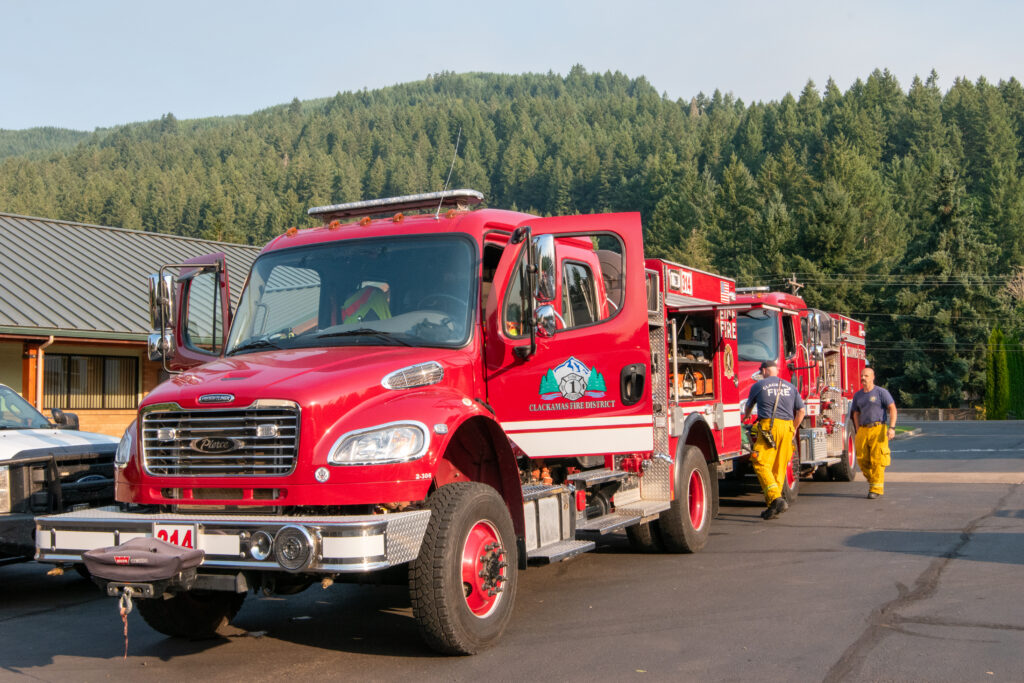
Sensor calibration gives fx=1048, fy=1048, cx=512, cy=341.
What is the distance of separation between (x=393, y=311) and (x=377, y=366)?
83cm

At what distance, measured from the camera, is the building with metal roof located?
62.5 feet

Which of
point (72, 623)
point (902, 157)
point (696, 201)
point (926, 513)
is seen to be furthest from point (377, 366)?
point (902, 157)

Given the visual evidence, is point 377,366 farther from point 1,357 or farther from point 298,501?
point 1,357

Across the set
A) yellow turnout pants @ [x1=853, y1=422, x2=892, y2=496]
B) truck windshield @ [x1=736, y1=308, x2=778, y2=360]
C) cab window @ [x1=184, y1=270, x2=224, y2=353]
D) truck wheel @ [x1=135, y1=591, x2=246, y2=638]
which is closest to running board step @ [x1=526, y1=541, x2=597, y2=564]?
truck wheel @ [x1=135, y1=591, x2=246, y2=638]

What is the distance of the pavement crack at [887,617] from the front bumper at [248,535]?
2390 mm

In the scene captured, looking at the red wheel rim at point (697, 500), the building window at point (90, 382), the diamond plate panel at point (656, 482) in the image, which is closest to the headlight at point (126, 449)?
the diamond plate panel at point (656, 482)

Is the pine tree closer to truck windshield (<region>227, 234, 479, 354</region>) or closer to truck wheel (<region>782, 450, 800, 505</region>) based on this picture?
truck wheel (<region>782, 450, 800, 505</region>)

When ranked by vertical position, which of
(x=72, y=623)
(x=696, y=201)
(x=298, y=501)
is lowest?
(x=72, y=623)

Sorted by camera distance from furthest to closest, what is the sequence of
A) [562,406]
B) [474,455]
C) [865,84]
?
1. [865,84]
2. [562,406]
3. [474,455]

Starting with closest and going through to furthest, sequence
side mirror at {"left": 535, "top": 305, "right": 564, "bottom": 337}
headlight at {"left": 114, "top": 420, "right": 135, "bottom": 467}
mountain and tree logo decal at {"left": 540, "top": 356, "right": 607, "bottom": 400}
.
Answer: headlight at {"left": 114, "top": 420, "right": 135, "bottom": 467}, side mirror at {"left": 535, "top": 305, "right": 564, "bottom": 337}, mountain and tree logo decal at {"left": 540, "top": 356, "right": 607, "bottom": 400}

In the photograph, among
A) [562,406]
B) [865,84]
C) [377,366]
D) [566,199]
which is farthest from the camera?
[865,84]

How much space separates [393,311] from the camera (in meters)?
7.03

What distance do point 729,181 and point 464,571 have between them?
92229 millimetres

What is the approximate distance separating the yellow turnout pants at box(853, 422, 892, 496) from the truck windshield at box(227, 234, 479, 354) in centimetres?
918
